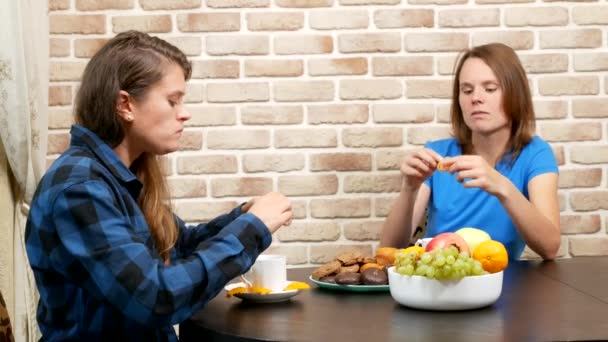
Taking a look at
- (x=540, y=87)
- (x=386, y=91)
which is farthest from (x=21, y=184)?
(x=540, y=87)

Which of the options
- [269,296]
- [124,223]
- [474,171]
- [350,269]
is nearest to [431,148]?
[474,171]

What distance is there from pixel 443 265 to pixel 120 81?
736mm

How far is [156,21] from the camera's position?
2883 mm

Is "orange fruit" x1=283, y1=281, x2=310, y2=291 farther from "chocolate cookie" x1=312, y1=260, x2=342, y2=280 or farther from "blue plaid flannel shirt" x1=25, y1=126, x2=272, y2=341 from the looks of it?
"blue plaid flannel shirt" x1=25, y1=126, x2=272, y2=341

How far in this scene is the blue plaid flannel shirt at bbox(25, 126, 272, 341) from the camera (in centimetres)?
145

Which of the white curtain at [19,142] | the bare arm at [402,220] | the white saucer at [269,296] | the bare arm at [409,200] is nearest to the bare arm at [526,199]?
the bare arm at [409,200]

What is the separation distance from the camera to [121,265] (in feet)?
4.74

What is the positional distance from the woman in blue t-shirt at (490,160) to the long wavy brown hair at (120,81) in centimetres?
92

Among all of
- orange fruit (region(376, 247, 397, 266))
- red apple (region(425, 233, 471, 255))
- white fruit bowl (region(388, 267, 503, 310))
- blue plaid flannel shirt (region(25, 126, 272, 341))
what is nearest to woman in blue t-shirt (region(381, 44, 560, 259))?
orange fruit (region(376, 247, 397, 266))

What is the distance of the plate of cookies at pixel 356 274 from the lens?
1.86 meters

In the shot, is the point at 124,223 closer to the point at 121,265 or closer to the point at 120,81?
the point at 121,265

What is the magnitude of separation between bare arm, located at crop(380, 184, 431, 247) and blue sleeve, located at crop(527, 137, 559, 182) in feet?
1.18

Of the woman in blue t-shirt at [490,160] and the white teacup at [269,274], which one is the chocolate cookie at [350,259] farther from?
the woman in blue t-shirt at [490,160]

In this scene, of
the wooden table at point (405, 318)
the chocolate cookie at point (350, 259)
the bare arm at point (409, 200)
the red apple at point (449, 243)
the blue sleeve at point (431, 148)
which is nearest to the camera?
the wooden table at point (405, 318)
